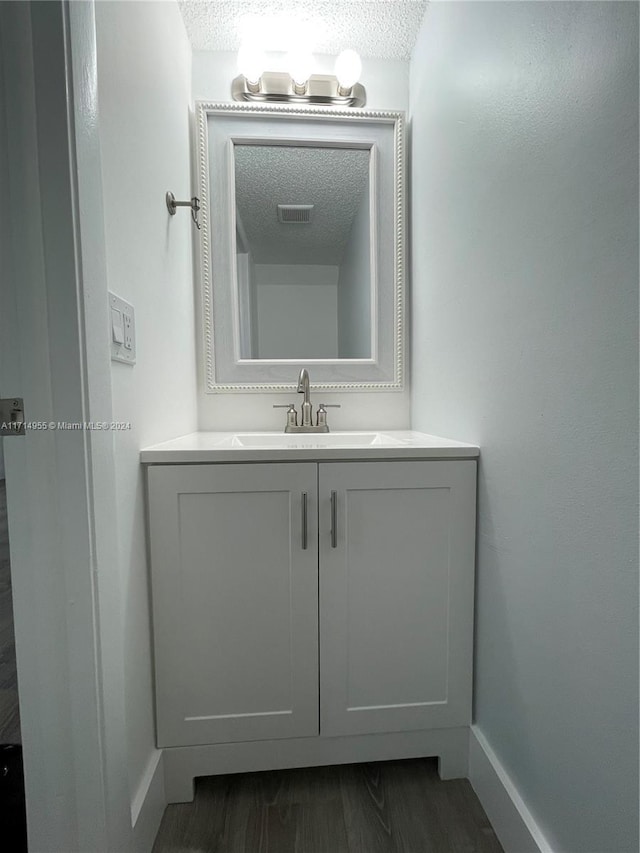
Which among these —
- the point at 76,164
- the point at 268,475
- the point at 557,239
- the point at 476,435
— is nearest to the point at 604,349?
the point at 557,239

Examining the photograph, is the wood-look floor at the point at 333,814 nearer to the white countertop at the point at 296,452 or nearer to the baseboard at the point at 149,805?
the baseboard at the point at 149,805

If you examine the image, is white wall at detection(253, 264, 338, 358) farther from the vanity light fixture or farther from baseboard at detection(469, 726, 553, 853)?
baseboard at detection(469, 726, 553, 853)

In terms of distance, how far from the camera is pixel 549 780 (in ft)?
2.46

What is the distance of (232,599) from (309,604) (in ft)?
0.59

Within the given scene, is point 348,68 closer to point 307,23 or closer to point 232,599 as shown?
point 307,23

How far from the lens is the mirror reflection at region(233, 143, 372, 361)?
1470mm

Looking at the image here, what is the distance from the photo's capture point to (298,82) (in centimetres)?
137

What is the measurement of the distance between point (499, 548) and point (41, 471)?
90cm

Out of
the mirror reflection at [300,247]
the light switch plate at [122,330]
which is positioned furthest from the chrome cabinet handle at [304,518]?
the mirror reflection at [300,247]

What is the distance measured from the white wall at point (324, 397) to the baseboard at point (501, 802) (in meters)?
0.98

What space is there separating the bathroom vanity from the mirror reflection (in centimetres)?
67

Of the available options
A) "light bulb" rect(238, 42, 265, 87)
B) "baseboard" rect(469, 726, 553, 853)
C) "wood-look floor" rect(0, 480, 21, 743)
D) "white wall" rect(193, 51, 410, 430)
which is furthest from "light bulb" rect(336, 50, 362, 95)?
"baseboard" rect(469, 726, 553, 853)

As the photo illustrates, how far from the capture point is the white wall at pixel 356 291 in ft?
4.94

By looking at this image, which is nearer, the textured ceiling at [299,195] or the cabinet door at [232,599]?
the cabinet door at [232,599]
